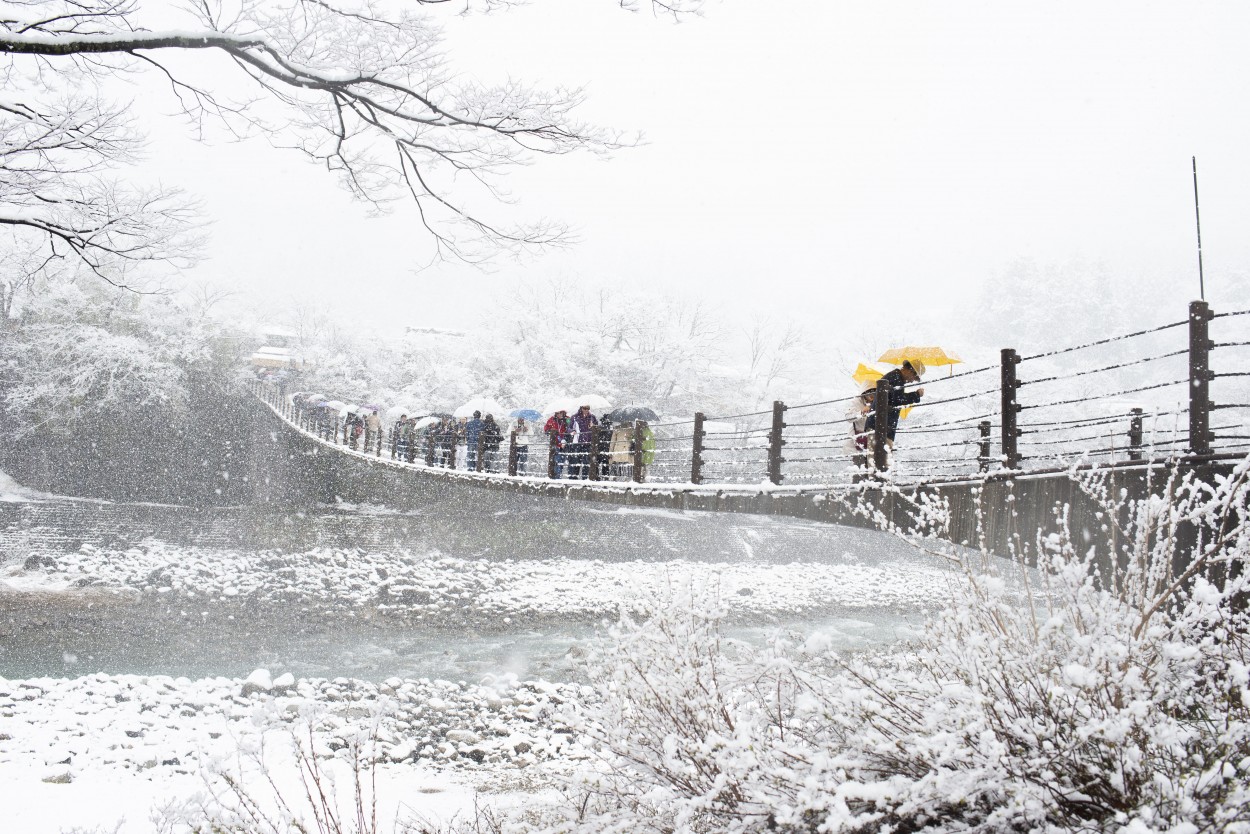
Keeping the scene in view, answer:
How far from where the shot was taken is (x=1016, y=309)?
40125 millimetres

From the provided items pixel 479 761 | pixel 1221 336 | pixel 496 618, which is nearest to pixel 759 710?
pixel 479 761

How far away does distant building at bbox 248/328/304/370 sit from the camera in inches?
2315

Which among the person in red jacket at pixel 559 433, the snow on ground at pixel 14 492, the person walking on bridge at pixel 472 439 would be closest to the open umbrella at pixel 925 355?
the person in red jacket at pixel 559 433

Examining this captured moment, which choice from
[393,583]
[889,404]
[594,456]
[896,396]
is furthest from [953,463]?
[393,583]

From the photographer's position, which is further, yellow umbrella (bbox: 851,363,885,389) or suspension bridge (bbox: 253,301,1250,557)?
yellow umbrella (bbox: 851,363,885,389)

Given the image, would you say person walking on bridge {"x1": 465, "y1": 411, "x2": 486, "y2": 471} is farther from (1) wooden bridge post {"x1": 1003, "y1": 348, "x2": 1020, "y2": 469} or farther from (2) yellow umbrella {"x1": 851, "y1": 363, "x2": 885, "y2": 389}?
(1) wooden bridge post {"x1": 1003, "y1": 348, "x2": 1020, "y2": 469}

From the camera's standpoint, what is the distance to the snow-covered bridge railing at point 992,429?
3.97m

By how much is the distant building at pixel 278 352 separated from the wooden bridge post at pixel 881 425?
2171 inches

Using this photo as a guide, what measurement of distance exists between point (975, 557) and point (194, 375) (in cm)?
3164

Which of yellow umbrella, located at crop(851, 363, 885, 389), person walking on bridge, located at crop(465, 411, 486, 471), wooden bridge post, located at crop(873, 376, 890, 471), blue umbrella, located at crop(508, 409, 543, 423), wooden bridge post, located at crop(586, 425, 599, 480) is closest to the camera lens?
wooden bridge post, located at crop(873, 376, 890, 471)

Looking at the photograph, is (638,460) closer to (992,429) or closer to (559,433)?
(559,433)

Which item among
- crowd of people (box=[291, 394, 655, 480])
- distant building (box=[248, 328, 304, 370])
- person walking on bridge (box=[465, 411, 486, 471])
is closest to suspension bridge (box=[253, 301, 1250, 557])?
crowd of people (box=[291, 394, 655, 480])

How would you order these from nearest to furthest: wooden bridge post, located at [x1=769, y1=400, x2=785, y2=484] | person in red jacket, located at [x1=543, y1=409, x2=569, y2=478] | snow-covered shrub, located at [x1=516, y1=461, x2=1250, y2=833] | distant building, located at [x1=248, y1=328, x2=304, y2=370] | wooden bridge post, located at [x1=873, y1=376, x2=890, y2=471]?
snow-covered shrub, located at [x1=516, y1=461, x2=1250, y2=833]
wooden bridge post, located at [x1=873, y1=376, x2=890, y2=471]
wooden bridge post, located at [x1=769, y1=400, x2=785, y2=484]
person in red jacket, located at [x1=543, y1=409, x2=569, y2=478]
distant building, located at [x1=248, y1=328, x2=304, y2=370]

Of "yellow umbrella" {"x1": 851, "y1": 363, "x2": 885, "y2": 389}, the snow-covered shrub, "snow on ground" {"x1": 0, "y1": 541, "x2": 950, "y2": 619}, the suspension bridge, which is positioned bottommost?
"snow on ground" {"x1": 0, "y1": 541, "x2": 950, "y2": 619}
